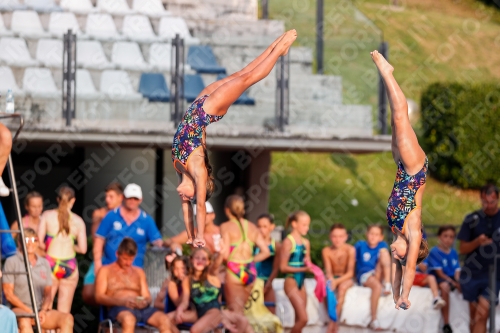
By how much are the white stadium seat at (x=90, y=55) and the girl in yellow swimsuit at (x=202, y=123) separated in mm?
5824

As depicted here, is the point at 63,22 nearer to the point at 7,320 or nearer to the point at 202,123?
the point at 7,320

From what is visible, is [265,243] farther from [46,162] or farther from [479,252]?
[46,162]

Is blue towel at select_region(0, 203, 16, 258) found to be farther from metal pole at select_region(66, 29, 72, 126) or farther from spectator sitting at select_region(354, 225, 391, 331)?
spectator sitting at select_region(354, 225, 391, 331)

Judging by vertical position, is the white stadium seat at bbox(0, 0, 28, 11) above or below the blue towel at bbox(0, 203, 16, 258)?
above

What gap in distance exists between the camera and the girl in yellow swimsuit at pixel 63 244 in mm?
10219

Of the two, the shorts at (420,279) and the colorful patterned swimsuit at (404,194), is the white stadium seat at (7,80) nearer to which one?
the shorts at (420,279)

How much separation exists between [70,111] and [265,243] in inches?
119

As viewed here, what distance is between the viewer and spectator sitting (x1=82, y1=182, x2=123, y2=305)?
1024 centimetres

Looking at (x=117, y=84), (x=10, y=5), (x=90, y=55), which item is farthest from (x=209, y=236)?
(x=10, y=5)

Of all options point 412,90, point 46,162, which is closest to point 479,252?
point 46,162

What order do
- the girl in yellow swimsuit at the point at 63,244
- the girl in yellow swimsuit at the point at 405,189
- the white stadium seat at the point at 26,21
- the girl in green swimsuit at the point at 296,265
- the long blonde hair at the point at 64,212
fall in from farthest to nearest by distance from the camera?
the white stadium seat at the point at 26,21, the girl in green swimsuit at the point at 296,265, the long blonde hair at the point at 64,212, the girl in yellow swimsuit at the point at 63,244, the girl in yellow swimsuit at the point at 405,189

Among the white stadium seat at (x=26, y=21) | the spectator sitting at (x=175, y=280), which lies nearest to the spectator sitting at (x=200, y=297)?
the spectator sitting at (x=175, y=280)

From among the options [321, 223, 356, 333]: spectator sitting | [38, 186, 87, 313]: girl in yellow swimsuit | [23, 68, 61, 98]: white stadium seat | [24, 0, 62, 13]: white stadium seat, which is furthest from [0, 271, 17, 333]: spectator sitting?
[24, 0, 62, 13]: white stadium seat

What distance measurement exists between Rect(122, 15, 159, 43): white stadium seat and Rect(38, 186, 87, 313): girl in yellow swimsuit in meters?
4.57
